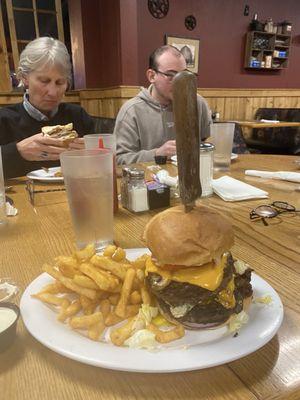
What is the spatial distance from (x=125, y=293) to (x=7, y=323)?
243mm

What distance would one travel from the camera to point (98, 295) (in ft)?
2.39

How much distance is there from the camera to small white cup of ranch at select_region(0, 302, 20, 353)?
61 cm

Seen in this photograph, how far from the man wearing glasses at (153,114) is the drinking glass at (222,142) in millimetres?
1049

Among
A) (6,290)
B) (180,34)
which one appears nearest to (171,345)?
(6,290)

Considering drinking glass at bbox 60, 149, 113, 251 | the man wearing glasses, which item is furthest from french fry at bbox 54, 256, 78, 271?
the man wearing glasses

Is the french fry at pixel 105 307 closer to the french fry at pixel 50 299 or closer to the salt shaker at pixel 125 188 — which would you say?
the french fry at pixel 50 299

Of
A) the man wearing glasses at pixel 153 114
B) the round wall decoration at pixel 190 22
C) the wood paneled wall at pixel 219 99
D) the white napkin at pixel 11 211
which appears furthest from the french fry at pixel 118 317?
the round wall decoration at pixel 190 22

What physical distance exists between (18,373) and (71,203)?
23.6 inches

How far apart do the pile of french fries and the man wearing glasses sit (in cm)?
234

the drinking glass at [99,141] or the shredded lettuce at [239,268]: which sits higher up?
the drinking glass at [99,141]

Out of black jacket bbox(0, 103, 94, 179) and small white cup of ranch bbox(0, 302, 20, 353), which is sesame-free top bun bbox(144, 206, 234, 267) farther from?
black jacket bbox(0, 103, 94, 179)

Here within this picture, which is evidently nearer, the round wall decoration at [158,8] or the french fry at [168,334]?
the french fry at [168,334]

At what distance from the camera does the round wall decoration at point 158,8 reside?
574cm

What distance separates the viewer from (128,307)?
0.71 m
